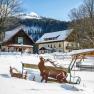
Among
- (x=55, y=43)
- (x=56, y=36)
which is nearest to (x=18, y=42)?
(x=55, y=43)

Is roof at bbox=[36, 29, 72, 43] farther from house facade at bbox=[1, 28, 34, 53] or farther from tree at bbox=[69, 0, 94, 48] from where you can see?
tree at bbox=[69, 0, 94, 48]

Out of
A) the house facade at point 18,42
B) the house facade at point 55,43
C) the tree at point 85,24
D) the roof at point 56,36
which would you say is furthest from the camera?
the roof at point 56,36

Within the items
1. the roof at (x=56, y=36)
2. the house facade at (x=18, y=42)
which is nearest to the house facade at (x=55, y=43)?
the roof at (x=56, y=36)

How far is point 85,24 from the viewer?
66.2 m

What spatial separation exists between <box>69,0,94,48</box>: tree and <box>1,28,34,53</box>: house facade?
86.4 ft

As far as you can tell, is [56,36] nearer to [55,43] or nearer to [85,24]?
[55,43]

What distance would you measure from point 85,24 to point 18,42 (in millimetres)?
33591

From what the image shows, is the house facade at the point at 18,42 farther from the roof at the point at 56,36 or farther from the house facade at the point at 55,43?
the roof at the point at 56,36

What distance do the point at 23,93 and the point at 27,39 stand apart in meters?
79.2

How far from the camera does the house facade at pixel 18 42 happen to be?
311 feet

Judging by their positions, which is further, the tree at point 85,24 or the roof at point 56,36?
the roof at point 56,36

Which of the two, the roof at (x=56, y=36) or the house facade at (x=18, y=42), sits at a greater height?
the roof at (x=56, y=36)

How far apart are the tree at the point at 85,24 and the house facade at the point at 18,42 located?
26.3 m

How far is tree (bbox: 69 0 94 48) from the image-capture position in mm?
65250
